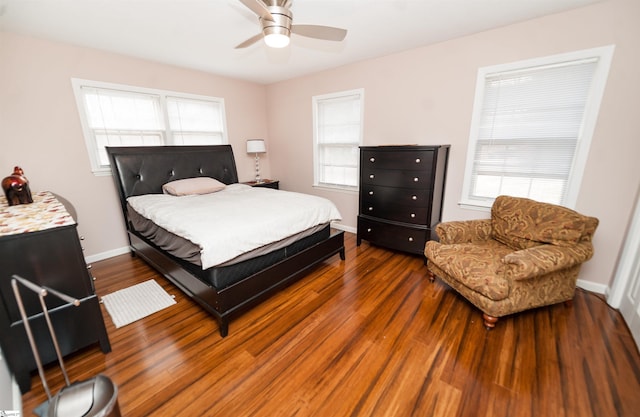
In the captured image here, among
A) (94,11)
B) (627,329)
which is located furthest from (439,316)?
(94,11)

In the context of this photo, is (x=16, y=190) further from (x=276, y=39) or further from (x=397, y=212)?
(x=397, y=212)

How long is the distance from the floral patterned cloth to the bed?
705 millimetres

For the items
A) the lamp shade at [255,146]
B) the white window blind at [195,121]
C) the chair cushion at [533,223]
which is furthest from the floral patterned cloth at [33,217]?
the chair cushion at [533,223]

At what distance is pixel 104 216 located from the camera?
322 centimetres

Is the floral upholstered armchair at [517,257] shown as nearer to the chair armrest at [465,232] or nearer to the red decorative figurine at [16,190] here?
the chair armrest at [465,232]

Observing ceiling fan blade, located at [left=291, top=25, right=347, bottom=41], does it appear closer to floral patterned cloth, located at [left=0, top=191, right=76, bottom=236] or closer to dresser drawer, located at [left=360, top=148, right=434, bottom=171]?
dresser drawer, located at [left=360, top=148, right=434, bottom=171]

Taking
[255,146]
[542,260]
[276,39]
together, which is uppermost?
[276,39]

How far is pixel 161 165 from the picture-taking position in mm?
3447

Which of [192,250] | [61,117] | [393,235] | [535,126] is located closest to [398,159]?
[393,235]

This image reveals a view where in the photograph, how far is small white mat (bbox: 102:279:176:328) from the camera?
216 centimetres

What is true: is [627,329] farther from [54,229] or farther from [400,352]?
[54,229]

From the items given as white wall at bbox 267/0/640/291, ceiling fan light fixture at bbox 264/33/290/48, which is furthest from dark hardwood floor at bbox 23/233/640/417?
ceiling fan light fixture at bbox 264/33/290/48

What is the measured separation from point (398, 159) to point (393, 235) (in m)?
0.94

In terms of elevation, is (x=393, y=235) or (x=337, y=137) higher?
(x=337, y=137)
